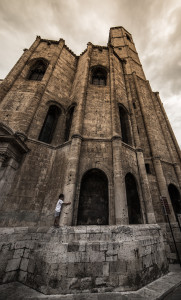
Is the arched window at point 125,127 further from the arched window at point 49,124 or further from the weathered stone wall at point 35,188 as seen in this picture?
the arched window at point 49,124

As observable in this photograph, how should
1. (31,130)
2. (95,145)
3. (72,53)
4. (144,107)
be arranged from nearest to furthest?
(95,145)
(31,130)
(144,107)
(72,53)

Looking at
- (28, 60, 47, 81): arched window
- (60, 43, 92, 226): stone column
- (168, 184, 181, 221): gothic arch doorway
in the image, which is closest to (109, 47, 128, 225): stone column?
(60, 43, 92, 226): stone column

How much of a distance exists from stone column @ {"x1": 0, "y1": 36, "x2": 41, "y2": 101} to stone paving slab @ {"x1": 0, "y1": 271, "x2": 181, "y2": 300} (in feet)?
31.5

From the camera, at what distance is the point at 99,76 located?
12.2 meters

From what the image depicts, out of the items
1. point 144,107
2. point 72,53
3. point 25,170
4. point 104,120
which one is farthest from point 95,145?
point 72,53

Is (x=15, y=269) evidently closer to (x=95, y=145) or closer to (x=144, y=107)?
(x=95, y=145)

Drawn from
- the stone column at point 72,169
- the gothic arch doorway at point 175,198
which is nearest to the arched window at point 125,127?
the stone column at point 72,169

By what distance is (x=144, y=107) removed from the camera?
12.9 metres

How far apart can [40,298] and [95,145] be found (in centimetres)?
591

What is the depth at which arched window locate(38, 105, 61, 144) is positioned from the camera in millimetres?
8727

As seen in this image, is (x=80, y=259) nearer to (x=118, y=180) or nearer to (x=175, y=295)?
(x=175, y=295)

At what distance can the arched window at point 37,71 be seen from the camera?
11.4 meters

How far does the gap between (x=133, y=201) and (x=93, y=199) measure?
226cm

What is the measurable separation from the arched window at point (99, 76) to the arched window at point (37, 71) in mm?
4648
